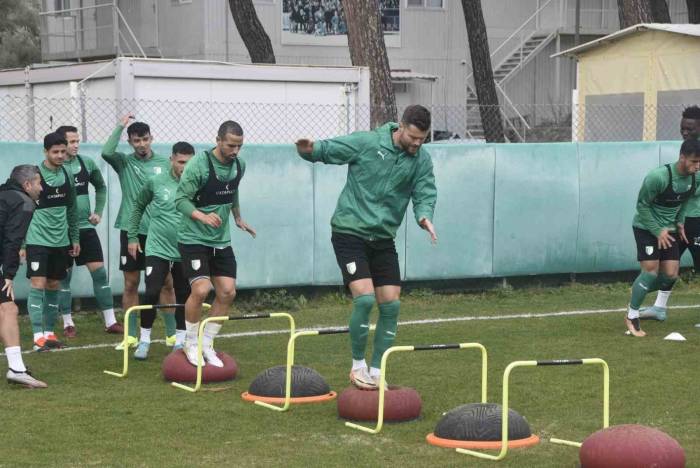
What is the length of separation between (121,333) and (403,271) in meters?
4.16

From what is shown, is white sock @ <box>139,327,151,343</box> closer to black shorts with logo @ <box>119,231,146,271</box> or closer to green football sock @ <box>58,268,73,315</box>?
black shorts with logo @ <box>119,231,146,271</box>

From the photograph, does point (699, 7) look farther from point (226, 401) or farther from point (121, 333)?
point (226, 401)

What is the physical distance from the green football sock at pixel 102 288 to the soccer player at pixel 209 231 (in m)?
2.48

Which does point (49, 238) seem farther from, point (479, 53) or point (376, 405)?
point (479, 53)

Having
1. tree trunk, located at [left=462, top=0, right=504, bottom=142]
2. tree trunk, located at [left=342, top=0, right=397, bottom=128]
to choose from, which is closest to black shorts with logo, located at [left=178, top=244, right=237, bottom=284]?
tree trunk, located at [left=342, top=0, right=397, bottom=128]

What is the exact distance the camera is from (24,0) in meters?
58.2

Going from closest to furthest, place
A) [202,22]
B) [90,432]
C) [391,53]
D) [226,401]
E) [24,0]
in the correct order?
[90,432] → [226,401] → [202,22] → [391,53] → [24,0]

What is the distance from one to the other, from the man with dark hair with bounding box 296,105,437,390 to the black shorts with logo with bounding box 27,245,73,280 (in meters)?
3.77

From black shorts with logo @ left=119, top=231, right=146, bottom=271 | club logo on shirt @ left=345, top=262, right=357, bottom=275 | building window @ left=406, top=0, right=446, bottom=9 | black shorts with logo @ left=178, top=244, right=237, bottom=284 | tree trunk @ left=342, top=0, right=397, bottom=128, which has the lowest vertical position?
black shorts with logo @ left=119, top=231, right=146, bottom=271

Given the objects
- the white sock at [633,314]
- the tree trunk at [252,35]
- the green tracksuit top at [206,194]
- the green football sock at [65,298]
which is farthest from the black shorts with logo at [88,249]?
the tree trunk at [252,35]

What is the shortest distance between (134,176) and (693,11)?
27282 millimetres

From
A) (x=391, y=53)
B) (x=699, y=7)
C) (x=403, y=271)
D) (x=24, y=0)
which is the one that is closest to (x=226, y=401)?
(x=403, y=271)

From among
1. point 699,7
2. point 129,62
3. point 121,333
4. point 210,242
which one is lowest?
point 121,333

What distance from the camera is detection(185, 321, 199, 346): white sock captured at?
1002 centimetres
